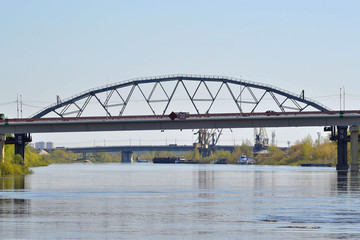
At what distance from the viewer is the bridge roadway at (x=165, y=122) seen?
149 metres

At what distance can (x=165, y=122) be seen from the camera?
15050 centimetres

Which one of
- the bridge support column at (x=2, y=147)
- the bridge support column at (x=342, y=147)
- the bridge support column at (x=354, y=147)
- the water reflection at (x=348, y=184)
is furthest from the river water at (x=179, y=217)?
the bridge support column at (x=342, y=147)

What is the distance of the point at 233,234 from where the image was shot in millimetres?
31953

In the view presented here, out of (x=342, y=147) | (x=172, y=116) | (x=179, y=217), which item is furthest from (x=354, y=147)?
(x=179, y=217)

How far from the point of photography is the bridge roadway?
5881 inches

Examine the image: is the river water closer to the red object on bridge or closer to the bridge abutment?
the red object on bridge

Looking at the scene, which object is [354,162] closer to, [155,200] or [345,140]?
[345,140]

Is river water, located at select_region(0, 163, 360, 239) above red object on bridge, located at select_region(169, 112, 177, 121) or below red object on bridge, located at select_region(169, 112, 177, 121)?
below

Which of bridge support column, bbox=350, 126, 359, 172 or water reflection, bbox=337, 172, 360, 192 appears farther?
bridge support column, bbox=350, 126, 359, 172

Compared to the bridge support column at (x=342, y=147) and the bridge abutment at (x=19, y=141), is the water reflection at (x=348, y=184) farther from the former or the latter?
the bridge abutment at (x=19, y=141)

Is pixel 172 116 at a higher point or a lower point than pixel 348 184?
higher

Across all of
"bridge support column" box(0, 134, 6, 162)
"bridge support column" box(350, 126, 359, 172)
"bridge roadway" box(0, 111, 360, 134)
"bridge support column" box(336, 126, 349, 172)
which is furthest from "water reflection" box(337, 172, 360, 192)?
"bridge support column" box(0, 134, 6, 162)

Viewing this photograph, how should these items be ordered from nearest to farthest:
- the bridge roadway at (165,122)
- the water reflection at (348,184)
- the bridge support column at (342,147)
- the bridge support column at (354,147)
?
1. the water reflection at (348,184)
2. the bridge roadway at (165,122)
3. the bridge support column at (354,147)
4. the bridge support column at (342,147)

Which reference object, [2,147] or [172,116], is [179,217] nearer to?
[172,116]
